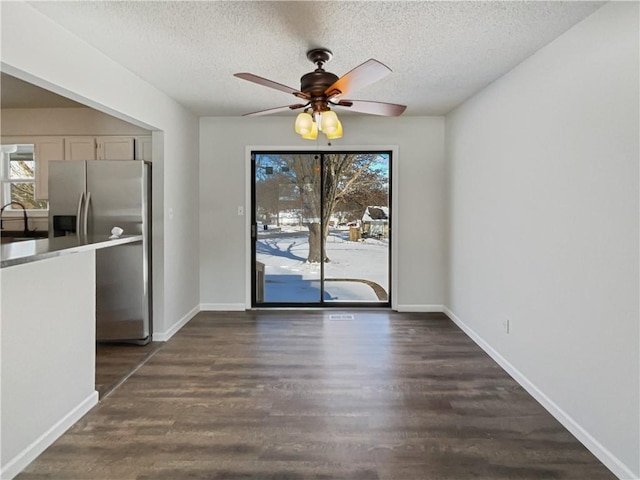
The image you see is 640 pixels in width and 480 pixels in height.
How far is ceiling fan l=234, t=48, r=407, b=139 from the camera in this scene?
2256mm

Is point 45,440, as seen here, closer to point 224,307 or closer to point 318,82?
point 318,82

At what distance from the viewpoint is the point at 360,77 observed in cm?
224

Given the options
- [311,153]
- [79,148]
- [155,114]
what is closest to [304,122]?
[155,114]

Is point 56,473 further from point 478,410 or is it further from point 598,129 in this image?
point 598,129

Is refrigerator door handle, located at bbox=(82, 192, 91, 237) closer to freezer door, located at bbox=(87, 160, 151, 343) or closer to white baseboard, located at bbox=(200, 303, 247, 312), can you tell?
Answer: freezer door, located at bbox=(87, 160, 151, 343)

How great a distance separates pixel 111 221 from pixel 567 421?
12.4 ft

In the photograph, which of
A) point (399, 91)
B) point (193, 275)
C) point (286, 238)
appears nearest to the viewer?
point (399, 91)

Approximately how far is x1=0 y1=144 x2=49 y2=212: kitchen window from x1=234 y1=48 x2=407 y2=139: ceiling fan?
360 centimetres

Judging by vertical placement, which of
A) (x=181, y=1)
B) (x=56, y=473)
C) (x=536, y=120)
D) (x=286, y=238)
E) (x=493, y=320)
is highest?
(x=181, y=1)

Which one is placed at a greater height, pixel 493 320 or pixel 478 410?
pixel 493 320

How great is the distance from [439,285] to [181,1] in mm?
4054

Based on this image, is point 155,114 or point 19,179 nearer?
point 155,114

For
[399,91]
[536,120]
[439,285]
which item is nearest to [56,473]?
[536,120]

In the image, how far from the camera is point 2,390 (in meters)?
1.86
